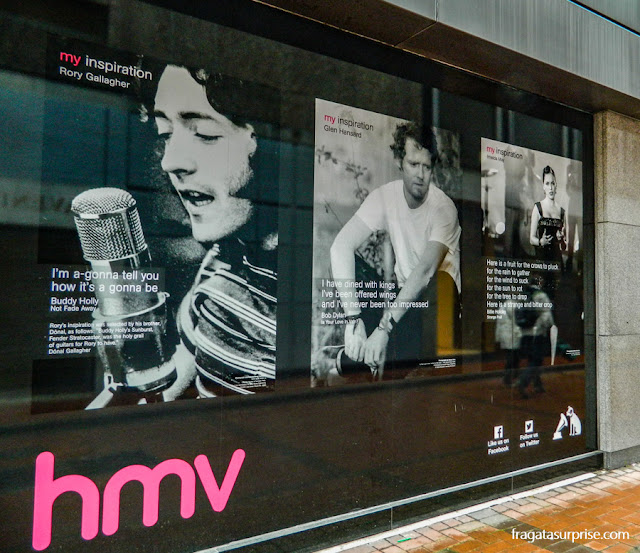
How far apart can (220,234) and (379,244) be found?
1.46m

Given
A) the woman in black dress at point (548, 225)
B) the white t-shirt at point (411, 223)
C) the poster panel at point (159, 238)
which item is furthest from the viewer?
the woman in black dress at point (548, 225)

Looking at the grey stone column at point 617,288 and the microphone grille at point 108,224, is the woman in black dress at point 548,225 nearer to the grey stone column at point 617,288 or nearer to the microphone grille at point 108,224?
the grey stone column at point 617,288

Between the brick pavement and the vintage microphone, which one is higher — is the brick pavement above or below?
below

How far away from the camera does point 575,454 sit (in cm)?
626

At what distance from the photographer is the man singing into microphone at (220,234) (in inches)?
152

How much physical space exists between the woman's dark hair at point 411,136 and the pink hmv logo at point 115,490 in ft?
9.50

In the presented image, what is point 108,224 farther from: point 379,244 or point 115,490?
point 379,244

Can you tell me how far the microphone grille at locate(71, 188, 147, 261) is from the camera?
351 centimetres

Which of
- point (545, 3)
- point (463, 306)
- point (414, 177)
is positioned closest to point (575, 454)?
point (463, 306)

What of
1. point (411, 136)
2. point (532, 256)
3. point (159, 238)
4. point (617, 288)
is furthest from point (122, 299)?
point (617, 288)

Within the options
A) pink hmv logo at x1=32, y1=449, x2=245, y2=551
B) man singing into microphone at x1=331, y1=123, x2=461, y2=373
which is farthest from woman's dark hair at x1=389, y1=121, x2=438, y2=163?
pink hmv logo at x1=32, y1=449, x2=245, y2=551

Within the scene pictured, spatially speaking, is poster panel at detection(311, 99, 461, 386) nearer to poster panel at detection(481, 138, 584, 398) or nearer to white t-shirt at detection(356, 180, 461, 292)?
white t-shirt at detection(356, 180, 461, 292)

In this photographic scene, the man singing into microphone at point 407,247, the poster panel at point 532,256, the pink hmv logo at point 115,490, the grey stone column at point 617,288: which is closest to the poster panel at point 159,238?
the pink hmv logo at point 115,490

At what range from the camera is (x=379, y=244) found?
478 centimetres
